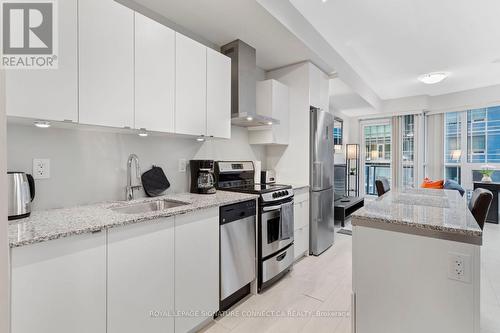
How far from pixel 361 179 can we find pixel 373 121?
1.64 m

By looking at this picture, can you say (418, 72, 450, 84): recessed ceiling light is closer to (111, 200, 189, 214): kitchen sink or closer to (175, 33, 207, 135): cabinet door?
(175, 33, 207, 135): cabinet door

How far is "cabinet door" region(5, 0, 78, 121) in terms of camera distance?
47.7 inches

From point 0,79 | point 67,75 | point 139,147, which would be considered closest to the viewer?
point 0,79

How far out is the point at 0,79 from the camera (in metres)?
0.61

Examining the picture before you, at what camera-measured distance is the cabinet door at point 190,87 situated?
1.95 metres

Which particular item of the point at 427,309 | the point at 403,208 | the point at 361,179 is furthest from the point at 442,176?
the point at 427,309

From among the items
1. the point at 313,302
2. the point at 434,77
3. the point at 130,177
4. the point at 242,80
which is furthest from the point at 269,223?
the point at 434,77

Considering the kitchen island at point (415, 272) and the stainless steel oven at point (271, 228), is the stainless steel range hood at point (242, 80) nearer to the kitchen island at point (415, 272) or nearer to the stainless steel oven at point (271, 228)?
the stainless steel oven at point (271, 228)

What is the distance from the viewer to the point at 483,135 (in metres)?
5.22

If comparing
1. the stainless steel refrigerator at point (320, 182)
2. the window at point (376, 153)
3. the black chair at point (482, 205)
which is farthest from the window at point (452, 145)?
the black chair at point (482, 205)

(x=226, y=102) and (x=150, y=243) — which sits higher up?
(x=226, y=102)

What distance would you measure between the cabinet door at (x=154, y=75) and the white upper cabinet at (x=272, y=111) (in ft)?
4.44

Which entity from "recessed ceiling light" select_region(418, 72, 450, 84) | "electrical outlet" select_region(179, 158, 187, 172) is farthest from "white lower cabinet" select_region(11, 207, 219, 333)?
"recessed ceiling light" select_region(418, 72, 450, 84)

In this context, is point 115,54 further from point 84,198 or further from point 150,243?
point 150,243
